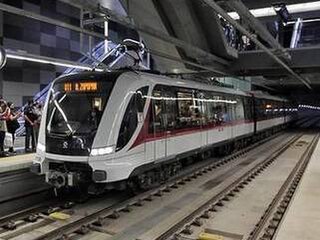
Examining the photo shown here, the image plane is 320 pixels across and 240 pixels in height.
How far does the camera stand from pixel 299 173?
37.3ft

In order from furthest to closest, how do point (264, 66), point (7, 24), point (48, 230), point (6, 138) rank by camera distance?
point (264, 66), point (7, 24), point (6, 138), point (48, 230)

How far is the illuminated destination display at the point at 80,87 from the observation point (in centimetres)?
778

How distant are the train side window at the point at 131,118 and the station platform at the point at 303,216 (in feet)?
9.80

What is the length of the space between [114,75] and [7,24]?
10.8m

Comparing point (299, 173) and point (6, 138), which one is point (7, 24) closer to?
Result: point (6, 138)

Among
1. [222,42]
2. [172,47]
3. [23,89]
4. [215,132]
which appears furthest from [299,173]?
[23,89]

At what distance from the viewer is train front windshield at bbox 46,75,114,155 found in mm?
7469

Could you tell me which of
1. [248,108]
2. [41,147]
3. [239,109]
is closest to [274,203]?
[41,147]

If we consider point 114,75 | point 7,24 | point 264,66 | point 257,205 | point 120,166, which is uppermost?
point 7,24

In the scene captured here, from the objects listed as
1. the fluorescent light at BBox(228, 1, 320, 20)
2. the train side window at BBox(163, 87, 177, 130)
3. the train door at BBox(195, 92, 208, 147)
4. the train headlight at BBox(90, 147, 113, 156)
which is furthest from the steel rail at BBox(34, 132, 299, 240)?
the fluorescent light at BBox(228, 1, 320, 20)

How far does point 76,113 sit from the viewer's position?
773 cm

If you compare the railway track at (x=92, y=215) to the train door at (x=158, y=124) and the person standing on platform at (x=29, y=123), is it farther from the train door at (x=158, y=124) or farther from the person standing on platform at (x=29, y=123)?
the person standing on platform at (x=29, y=123)

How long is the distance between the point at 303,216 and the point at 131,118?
334 centimetres

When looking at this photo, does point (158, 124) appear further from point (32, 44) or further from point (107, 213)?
point (32, 44)
